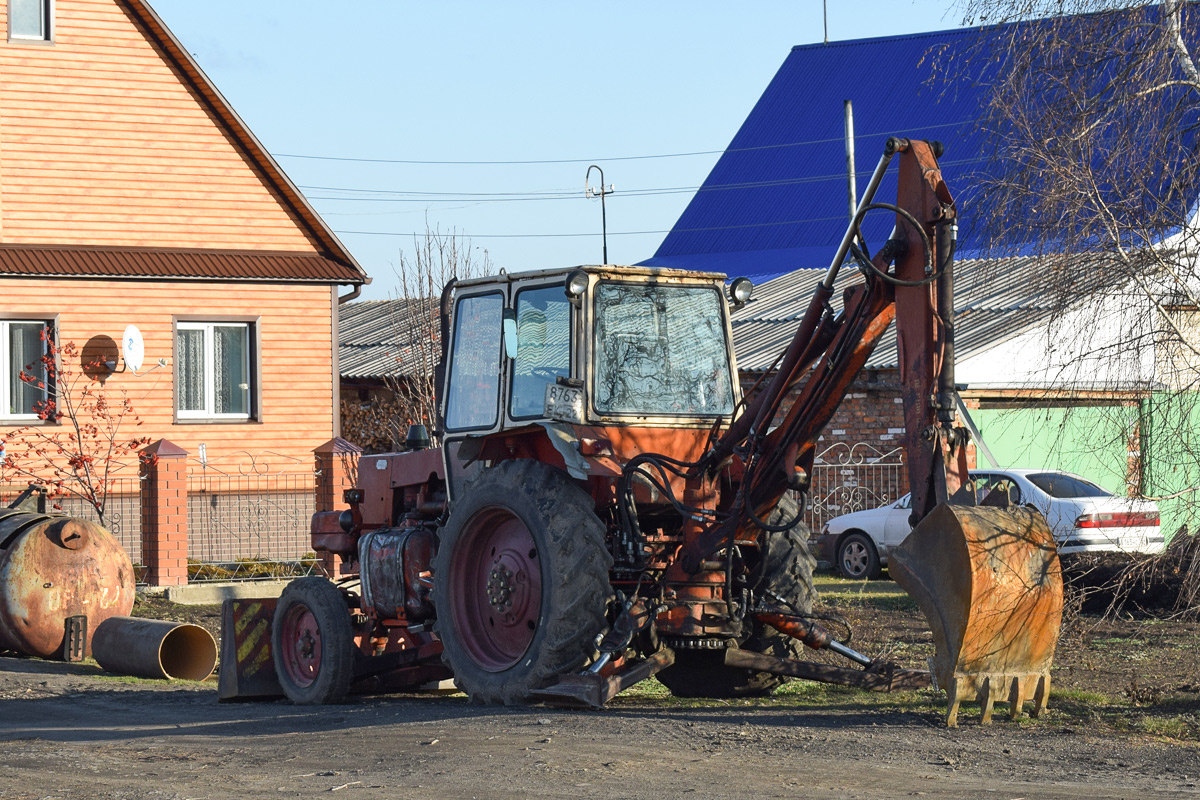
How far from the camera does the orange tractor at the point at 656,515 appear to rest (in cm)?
777

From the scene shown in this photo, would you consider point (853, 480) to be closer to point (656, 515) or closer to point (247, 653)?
point (247, 653)

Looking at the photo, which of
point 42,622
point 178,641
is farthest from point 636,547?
point 42,622

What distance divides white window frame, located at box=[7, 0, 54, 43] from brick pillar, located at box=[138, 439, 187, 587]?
6.55m

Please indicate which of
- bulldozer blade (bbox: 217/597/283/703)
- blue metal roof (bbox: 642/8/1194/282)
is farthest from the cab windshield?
blue metal roof (bbox: 642/8/1194/282)

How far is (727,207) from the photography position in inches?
1387

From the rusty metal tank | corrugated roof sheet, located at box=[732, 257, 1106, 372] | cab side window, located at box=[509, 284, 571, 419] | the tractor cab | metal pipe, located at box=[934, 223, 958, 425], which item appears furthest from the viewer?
the rusty metal tank

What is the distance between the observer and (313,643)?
10375 mm

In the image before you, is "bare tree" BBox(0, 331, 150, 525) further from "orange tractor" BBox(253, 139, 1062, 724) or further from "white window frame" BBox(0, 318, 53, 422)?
"orange tractor" BBox(253, 139, 1062, 724)

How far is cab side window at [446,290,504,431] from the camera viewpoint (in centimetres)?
966

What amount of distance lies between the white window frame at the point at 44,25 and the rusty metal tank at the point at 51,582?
30.5ft

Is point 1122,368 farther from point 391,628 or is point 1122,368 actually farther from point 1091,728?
point 391,628

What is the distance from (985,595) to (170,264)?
1632 cm

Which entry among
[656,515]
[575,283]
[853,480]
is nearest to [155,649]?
[656,515]

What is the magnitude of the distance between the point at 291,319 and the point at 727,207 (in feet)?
49.7
